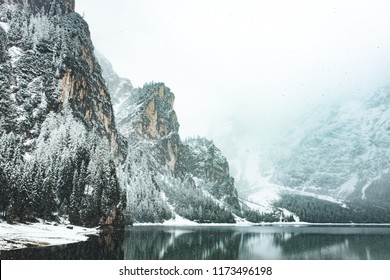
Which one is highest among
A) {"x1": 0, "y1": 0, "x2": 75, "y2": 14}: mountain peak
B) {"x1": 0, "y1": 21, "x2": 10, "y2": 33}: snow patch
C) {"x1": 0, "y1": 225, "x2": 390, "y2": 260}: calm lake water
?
{"x1": 0, "y1": 0, "x2": 75, "y2": 14}: mountain peak

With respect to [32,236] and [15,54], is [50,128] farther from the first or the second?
[32,236]

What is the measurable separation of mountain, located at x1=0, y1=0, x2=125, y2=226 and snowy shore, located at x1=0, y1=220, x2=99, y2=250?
5.14 m

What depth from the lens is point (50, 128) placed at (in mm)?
128000

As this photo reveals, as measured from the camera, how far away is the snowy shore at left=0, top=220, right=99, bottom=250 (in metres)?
49.1

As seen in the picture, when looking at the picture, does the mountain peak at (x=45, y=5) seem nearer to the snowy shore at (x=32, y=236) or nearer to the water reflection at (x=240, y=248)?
the snowy shore at (x=32, y=236)

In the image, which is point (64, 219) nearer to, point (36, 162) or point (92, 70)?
point (36, 162)

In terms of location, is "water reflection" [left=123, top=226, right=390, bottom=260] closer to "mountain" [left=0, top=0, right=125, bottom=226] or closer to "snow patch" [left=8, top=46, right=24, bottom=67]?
"mountain" [left=0, top=0, right=125, bottom=226]

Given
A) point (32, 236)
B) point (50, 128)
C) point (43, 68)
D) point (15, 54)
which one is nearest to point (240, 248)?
point (32, 236)

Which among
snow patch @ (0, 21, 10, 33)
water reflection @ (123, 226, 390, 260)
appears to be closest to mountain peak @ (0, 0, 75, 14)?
snow patch @ (0, 21, 10, 33)

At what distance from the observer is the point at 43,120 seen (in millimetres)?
131250

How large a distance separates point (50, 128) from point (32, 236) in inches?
2869

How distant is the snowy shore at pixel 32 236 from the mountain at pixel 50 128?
5.14m
